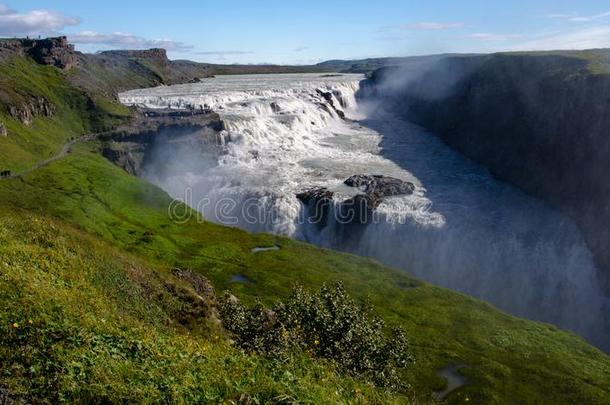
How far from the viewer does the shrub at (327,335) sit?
→ 22203 millimetres

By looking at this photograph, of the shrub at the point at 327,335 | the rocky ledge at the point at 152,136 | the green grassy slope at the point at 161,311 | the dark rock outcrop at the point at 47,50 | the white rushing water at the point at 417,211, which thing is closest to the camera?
the green grassy slope at the point at 161,311

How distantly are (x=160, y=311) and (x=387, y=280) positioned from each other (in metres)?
36.5

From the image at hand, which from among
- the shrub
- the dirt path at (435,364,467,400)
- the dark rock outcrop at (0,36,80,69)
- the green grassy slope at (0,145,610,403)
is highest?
the dark rock outcrop at (0,36,80,69)

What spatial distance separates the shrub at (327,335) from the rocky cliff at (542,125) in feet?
165

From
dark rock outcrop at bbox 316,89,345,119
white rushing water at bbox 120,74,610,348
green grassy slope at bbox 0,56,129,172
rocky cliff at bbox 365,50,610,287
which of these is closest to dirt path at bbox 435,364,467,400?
white rushing water at bbox 120,74,610,348

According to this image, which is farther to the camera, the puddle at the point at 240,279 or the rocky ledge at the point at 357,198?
the rocky ledge at the point at 357,198

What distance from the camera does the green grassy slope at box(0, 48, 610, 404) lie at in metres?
14.9

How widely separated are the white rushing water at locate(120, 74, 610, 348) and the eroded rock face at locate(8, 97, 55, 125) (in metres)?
21.5

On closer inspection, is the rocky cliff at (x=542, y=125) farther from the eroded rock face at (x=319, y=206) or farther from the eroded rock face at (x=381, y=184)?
the eroded rock face at (x=319, y=206)

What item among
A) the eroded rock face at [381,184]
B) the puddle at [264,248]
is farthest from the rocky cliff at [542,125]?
the puddle at [264,248]

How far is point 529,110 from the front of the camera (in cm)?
9731

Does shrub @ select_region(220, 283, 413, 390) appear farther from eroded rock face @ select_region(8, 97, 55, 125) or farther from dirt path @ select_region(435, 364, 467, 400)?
eroded rock face @ select_region(8, 97, 55, 125)

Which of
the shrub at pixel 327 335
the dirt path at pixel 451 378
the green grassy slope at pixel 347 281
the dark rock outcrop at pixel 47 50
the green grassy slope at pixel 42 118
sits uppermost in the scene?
the dark rock outcrop at pixel 47 50

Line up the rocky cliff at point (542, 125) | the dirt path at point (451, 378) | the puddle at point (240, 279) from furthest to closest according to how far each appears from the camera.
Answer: the rocky cliff at point (542, 125) → the puddle at point (240, 279) → the dirt path at point (451, 378)
